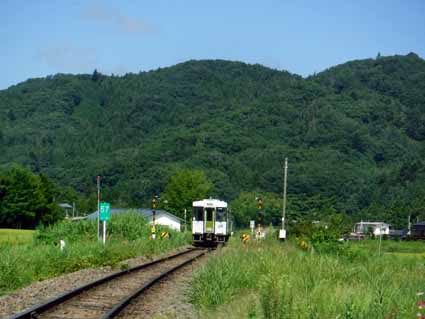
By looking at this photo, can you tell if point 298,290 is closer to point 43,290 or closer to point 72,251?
point 43,290

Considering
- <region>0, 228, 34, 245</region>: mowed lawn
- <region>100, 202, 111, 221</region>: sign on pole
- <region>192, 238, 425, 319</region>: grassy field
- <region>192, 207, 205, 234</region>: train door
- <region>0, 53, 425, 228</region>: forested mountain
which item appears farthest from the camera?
<region>0, 53, 425, 228</region>: forested mountain

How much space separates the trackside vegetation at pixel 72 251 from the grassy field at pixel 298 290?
361 cm

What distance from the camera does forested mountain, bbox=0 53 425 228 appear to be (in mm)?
107875

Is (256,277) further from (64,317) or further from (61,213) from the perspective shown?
(61,213)

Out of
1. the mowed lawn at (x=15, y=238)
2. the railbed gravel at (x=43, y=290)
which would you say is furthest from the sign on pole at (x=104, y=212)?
the railbed gravel at (x=43, y=290)

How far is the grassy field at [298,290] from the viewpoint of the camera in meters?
8.43

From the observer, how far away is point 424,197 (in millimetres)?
93625

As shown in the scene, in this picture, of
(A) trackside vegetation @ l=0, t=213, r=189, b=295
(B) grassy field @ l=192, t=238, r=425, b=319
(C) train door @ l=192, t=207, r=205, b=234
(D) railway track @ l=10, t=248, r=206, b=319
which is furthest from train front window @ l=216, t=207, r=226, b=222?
(B) grassy field @ l=192, t=238, r=425, b=319

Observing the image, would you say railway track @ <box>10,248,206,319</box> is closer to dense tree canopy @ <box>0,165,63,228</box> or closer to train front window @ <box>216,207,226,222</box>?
Result: train front window @ <box>216,207,226,222</box>

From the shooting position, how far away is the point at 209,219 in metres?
37.8

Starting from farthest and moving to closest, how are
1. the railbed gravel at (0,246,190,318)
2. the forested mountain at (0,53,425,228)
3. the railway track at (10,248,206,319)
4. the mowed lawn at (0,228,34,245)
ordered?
the forested mountain at (0,53,425,228), the mowed lawn at (0,228,34,245), the railbed gravel at (0,246,190,318), the railway track at (10,248,206,319)

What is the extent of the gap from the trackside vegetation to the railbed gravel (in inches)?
15.2

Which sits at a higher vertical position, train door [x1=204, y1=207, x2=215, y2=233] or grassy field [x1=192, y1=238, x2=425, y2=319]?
train door [x1=204, y1=207, x2=215, y2=233]

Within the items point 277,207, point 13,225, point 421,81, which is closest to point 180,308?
point 277,207
